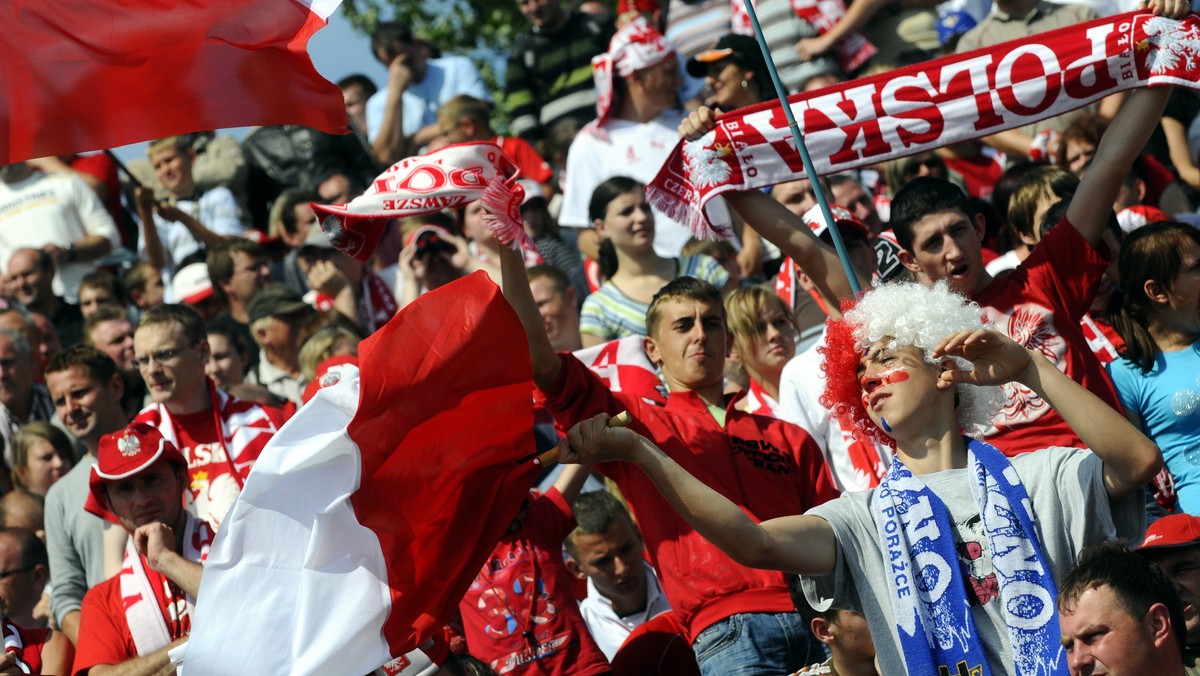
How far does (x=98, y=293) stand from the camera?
1112 centimetres

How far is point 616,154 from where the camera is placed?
1075 cm

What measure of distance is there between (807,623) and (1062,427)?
1.19 metres

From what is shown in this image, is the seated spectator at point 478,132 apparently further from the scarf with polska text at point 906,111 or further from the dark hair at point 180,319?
the scarf with polska text at point 906,111

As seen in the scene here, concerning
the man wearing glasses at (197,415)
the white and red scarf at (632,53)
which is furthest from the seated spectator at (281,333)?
the white and red scarf at (632,53)

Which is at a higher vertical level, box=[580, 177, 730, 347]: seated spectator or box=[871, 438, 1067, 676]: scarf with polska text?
box=[871, 438, 1067, 676]: scarf with polska text

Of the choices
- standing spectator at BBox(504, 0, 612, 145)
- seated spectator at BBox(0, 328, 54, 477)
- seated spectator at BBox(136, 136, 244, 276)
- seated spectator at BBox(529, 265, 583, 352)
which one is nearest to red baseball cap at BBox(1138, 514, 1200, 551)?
seated spectator at BBox(529, 265, 583, 352)

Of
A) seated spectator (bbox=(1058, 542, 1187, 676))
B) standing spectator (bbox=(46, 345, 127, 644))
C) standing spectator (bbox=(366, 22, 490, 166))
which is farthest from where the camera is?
standing spectator (bbox=(366, 22, 490, 166))

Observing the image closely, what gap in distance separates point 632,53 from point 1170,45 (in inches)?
197

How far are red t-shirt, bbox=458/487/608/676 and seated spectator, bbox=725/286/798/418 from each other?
136 cm

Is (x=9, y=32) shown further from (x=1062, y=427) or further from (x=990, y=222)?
(x=990, y=222)

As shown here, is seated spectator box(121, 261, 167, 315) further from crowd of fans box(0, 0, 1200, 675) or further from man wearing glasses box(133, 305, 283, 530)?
man wearing glasses box(133, 305, 283, 530)

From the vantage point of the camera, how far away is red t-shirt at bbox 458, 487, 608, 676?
6352 mm

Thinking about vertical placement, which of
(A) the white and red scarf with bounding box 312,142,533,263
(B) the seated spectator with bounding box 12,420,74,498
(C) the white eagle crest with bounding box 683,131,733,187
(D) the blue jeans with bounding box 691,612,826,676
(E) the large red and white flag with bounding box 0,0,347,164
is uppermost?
(E) the large red and white flag with bounding box 0,0,347,164

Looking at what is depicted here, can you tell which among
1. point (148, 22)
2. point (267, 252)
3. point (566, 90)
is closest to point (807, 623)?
point (148, 22)
